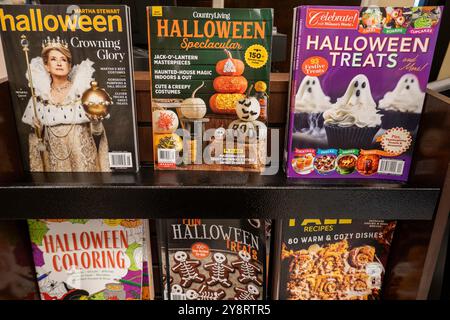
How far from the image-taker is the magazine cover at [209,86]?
2.98 feet

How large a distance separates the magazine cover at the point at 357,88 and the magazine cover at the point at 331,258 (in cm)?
20

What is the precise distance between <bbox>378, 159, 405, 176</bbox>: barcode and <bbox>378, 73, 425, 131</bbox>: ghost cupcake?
→ 0.31 feet

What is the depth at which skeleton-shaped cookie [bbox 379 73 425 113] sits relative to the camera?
94 cm

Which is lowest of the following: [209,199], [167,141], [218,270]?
[218,270]

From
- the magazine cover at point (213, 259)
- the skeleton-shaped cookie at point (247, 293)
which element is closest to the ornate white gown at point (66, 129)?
the magazine cover at point (213, 259)

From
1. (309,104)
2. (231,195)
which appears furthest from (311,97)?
(231,195)

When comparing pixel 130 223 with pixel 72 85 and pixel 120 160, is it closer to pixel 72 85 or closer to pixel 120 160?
pixel 120 160

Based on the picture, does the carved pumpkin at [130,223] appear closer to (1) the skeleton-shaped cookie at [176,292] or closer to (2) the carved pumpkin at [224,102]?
(1) the skeleton-shaped cookie at [176,292]

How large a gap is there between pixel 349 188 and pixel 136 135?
598 millimetres

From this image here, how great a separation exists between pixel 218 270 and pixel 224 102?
574 mm

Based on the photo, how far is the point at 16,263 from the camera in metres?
1.12

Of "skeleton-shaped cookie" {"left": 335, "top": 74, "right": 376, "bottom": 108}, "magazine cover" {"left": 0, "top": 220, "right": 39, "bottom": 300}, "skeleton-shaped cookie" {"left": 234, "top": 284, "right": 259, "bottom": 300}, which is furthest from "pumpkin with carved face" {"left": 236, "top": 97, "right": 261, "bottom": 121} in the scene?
"magazine cover" {"left": 0, "top": 220, "right": 39, "bottom": 300}

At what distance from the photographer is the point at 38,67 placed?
0.94 metres

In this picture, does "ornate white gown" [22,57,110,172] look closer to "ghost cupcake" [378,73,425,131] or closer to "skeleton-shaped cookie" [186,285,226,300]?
"skeleton-shaped cookie" [186,285,226,300]
